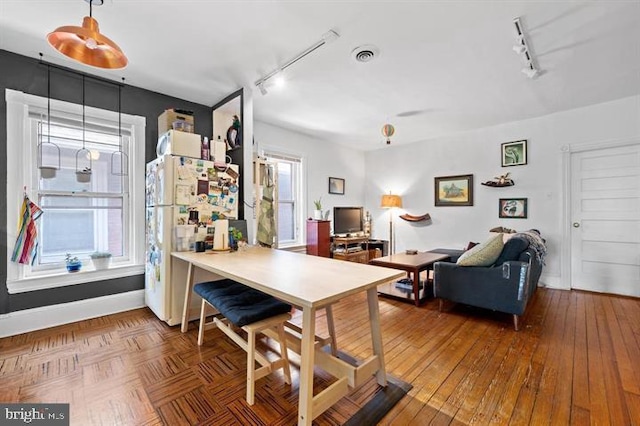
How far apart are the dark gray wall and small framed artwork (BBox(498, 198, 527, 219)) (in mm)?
4874

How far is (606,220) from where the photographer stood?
11.8 ft

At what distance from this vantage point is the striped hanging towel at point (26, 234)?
2.41m

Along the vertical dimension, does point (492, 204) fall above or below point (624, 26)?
below

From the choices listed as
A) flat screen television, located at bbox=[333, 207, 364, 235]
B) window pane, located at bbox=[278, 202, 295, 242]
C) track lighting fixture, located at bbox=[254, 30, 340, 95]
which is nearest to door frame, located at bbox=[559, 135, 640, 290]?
flat screen television, located at bbox=[333, 207, 364, 235]

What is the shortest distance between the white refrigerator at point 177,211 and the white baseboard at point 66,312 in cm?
36

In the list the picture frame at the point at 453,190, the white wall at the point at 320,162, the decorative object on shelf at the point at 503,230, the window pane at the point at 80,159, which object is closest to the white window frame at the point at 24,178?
the window pane at the point at 80,159

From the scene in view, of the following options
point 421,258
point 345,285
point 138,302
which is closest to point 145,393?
point 345,285

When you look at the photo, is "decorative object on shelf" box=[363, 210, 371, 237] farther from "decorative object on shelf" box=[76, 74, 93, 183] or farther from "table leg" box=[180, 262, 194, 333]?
"decorative object on shelf" box=[76, 74, 93, 183]

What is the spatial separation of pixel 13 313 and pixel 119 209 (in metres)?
1.24

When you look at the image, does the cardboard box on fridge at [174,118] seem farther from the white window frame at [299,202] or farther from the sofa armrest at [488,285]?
the sofa armrest at [488,285]

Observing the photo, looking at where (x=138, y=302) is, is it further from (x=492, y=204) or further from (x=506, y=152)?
(x=506, y=152)

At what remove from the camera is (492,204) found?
14.5ft

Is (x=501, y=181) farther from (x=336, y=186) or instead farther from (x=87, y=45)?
(x=87, y=45)

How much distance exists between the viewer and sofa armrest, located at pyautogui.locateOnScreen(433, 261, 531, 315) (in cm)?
252
